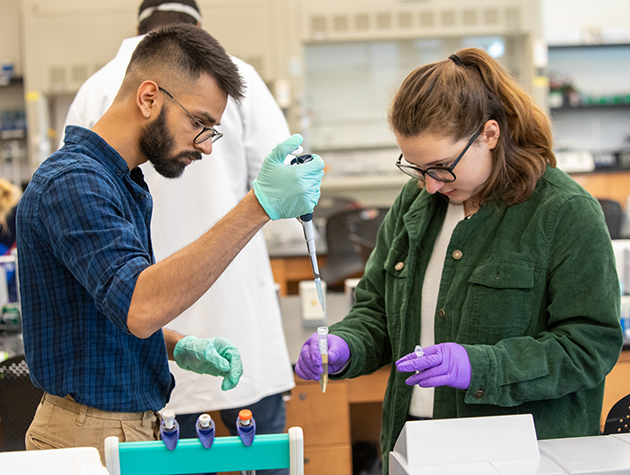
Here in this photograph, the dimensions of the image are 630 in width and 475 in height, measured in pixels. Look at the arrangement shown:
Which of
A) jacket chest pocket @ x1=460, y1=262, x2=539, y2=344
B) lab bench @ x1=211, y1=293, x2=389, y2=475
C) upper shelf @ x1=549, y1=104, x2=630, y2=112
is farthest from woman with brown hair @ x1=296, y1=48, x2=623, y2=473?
upper shelf @ x1=549, y1=104, x2=630, y2=112

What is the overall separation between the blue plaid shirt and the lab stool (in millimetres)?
194

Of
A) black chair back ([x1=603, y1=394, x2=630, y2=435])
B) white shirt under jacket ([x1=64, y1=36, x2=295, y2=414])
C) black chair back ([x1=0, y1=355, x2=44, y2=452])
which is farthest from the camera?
white shirt under jacket ([x1=64, y1=36, x2=295, y2=414])

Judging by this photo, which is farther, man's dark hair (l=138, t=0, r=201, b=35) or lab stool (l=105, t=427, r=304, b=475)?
man's dark hair (l=138, t=0, r=201, b=35)

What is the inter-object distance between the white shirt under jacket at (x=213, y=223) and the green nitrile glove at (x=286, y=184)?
733 mm

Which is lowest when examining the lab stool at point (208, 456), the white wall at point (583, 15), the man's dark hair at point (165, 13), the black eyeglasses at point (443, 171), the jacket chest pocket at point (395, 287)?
the lab stool at point (208, 456)

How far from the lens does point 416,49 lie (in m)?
6.36

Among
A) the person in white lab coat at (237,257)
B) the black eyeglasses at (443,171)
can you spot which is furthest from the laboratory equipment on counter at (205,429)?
the person in white lab coat at (237,257)

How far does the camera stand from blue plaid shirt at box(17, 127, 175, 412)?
958 mm

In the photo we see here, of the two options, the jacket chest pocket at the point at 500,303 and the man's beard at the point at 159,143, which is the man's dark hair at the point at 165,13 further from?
the jacket chest pocket at the point at 500,303

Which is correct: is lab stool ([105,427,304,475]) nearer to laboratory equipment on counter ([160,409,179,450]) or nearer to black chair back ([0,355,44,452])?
laboratory equipment on counter ([160,409,179,450])

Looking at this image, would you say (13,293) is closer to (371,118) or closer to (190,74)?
(190,74)

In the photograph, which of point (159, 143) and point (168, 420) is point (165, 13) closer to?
point (159, 143)

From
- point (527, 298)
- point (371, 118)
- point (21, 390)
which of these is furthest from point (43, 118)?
point (527, 298)

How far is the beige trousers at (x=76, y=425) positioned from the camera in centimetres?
110
